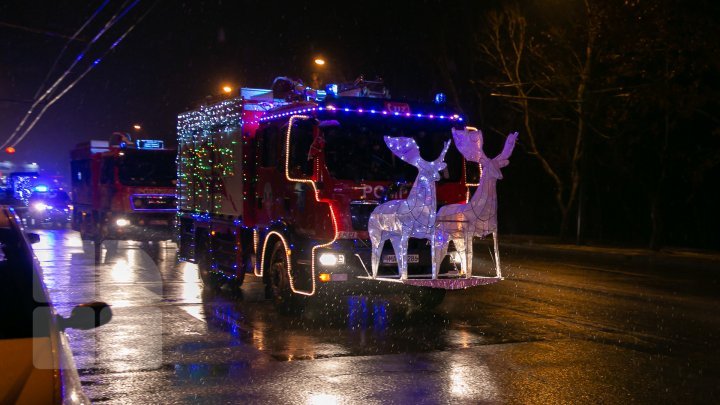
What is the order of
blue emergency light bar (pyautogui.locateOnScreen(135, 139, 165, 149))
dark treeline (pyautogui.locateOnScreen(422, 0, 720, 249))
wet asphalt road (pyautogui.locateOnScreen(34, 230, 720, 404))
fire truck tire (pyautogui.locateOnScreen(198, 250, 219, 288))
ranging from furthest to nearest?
blue emergency light bar (pyautogui.locateOnScreen(135, 139, 165, 149))
dark treeline (pyautogui.locateOnScreen(422, 0, 720, 249))
fire truck tire (pyautogui.locateOnScreen(198, 250, 219, 288))
wet asphalt road (pyautogui.locateOnScreen(34, 230, 720, 404))

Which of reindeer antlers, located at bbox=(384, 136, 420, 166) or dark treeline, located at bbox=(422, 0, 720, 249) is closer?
reindeer antlers, located at bbox=(384, 136, 420, 166)

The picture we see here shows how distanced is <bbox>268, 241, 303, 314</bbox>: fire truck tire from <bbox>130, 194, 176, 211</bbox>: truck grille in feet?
43.1

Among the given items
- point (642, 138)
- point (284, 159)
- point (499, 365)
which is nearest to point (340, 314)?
point (284, 159)

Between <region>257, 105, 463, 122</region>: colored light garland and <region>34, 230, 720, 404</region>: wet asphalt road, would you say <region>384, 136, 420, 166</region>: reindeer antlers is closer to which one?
<region>257, 105, 463, 122</region>: colored light garland

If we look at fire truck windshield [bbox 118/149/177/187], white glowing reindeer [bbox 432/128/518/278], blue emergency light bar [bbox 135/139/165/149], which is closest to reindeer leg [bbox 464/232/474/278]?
white glowing reindeer [bbox 432/128/518/278]

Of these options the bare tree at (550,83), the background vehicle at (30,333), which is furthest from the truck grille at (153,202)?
the background vehicle at (30,333)

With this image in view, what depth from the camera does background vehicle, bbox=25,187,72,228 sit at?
36.8m

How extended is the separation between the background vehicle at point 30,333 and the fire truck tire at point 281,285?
6.32m

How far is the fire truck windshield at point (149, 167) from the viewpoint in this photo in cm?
2430

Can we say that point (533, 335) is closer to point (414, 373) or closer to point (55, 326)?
point (414, 373)

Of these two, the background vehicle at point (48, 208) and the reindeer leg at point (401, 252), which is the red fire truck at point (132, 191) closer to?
the background vehicle at point (48, 208)

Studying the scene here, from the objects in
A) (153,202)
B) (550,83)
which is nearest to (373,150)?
(153,202)

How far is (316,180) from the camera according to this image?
10.5 meters

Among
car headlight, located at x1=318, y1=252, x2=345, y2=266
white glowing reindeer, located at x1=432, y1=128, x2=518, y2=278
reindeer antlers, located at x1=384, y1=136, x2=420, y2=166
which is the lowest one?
car headlight, located at x1=318, y1=252, x2=345, y2=266
